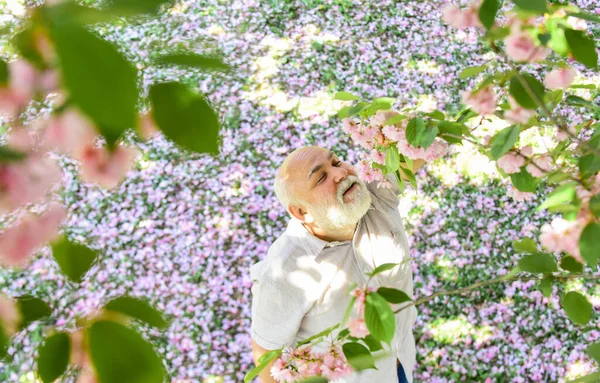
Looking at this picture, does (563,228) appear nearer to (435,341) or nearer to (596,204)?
(596,204)

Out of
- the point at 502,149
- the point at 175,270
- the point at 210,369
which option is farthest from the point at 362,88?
the point at 502,149

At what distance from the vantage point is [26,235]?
46 cm

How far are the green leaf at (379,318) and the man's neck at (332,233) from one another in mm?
952

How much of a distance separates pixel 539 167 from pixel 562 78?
183mm

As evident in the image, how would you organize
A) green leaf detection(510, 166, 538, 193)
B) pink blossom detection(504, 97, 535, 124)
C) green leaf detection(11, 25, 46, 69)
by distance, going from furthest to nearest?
green leaf detection(510, 166, 538, 193) < pink blossom detection(504, 97, 535, 124) < green leaf detection(11, 25, 46, 69)

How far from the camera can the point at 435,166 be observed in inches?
151

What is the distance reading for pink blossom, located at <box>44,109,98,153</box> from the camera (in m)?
0.32

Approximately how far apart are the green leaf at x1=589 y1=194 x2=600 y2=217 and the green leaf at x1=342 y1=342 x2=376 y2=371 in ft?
1.48

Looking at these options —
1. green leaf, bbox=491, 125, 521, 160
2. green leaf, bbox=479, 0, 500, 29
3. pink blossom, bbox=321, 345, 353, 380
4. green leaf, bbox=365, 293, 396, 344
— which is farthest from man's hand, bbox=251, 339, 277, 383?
green leaf, bbox=479, 0, 500, 29

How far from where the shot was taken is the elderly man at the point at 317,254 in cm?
164

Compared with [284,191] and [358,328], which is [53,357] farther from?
[284,191]

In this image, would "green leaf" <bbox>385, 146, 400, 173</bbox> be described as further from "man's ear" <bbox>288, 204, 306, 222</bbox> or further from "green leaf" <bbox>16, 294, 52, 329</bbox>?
"green leaf" <bbox>16, 294, 52, 329</bbox>

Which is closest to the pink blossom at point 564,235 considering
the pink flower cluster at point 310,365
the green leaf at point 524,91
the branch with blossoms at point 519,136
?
the branch with blossoms at point 519,136

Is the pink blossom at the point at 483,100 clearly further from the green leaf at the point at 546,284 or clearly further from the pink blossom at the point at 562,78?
the green leaf at the point at 546,284
